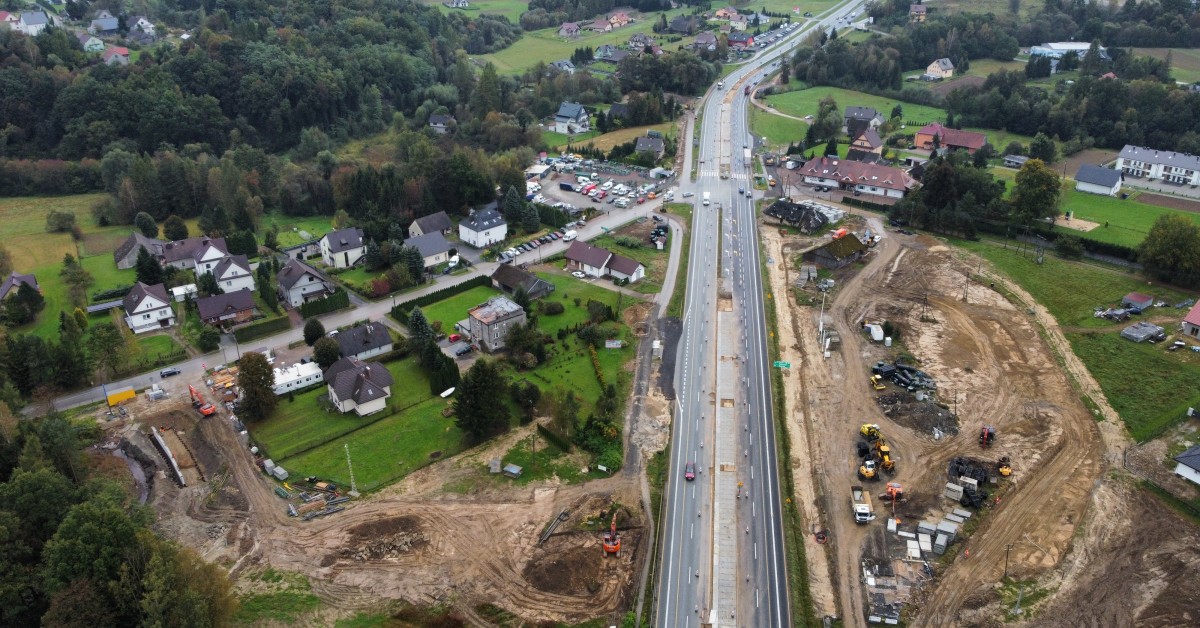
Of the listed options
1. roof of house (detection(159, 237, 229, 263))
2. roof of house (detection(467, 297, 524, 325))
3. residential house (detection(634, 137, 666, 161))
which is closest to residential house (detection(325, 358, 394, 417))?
roof of house (detection(467, 297, 524, 325))

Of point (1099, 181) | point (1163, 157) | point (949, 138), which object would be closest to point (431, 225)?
point (949, 138)

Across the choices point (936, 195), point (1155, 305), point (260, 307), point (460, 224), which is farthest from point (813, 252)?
point (260, 307)

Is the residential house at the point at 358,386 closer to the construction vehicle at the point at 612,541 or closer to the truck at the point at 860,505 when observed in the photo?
the construction vehicle at the point at 612,541

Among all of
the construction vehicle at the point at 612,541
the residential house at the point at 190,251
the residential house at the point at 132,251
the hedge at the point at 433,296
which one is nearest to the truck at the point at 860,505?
the construction vehicle at the point at 612,541

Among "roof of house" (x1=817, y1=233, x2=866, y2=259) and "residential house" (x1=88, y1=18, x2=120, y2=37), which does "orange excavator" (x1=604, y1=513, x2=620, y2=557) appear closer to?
"roof of house" (x1=817, y1=233, x2=866, y2=259)

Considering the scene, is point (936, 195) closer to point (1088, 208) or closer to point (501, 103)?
point (1088, 208)

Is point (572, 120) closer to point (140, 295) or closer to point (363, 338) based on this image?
point (363, 338)
